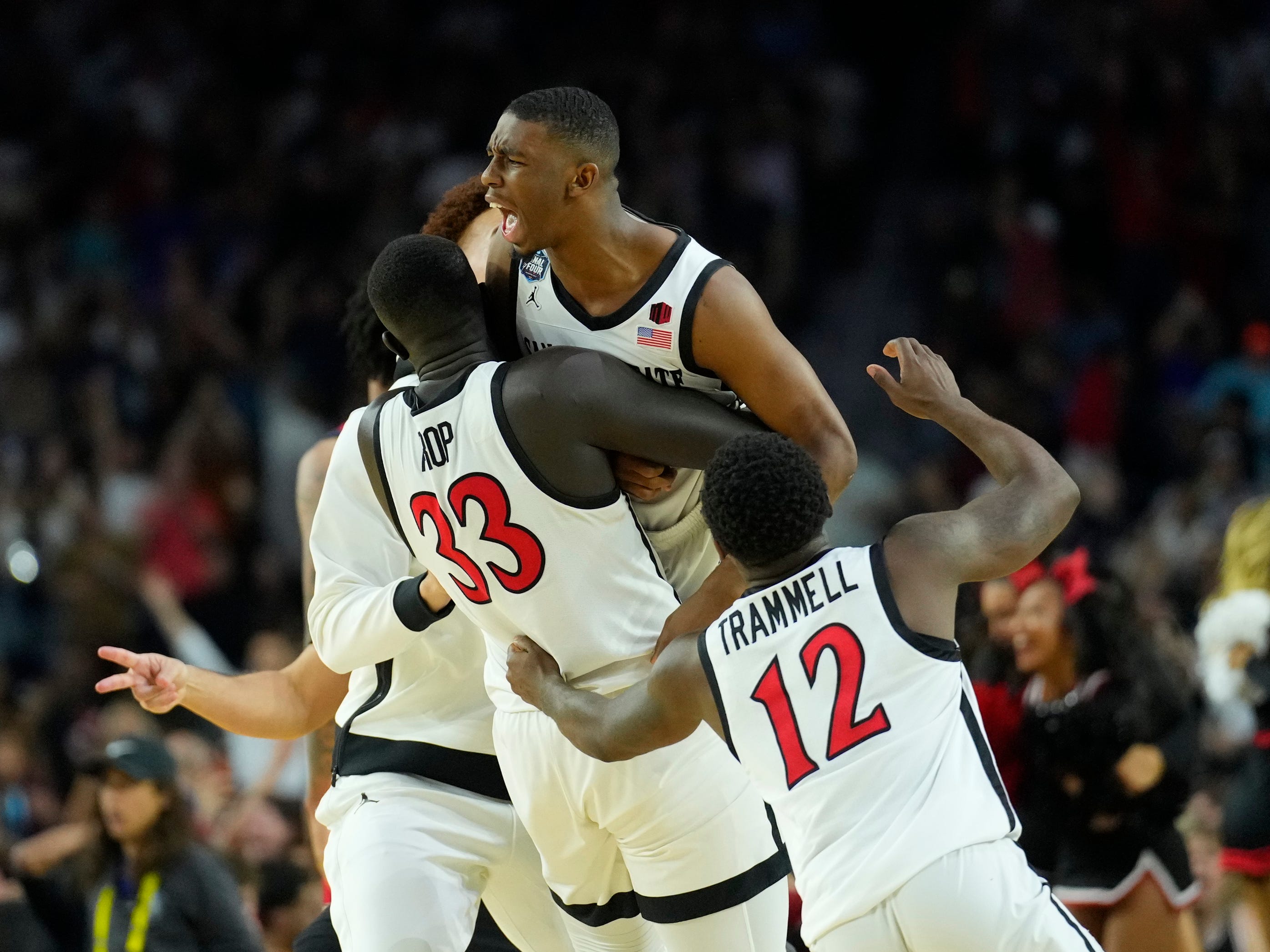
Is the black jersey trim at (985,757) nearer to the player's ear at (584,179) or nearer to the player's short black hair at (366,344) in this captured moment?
the player's ear at (584,179)

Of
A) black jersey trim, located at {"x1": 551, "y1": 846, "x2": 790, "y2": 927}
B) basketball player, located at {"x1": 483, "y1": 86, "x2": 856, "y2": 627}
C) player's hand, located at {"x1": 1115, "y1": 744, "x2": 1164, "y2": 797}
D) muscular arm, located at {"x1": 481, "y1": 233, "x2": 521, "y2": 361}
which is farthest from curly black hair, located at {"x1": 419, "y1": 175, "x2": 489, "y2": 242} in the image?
player's hand, located at {"x1": 1115, "y1": 744, "x2": 1164, "y2": 797}

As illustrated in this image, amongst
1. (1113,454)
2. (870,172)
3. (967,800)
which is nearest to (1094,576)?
(967,800)

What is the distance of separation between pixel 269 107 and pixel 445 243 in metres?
9.40

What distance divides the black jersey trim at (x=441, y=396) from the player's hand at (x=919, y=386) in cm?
84

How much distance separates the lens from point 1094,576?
5.91 metres

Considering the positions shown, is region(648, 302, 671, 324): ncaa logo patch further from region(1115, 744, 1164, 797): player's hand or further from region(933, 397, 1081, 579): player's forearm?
region(1115, 744, 1164, 797): player's hand

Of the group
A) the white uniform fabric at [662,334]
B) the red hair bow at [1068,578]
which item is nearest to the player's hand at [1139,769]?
the red hair bow at [1068,578]

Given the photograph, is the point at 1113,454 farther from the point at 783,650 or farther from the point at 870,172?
the point at 783,650

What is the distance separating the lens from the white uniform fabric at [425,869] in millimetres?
3846

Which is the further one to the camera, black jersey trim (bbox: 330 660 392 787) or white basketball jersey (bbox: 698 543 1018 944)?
black jersey trim (bbox: 330 660 392 787)

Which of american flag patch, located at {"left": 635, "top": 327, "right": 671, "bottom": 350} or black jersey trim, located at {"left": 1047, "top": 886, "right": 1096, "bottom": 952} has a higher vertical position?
american flag patch, located at {"left": 635, "top": 327, "right": 671, "bottom": 350}

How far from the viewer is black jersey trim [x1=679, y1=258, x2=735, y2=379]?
3.49m

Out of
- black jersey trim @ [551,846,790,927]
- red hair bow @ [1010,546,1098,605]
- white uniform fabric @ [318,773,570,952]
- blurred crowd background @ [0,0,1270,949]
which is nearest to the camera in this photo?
black jersey trim @ [551,846,790,927]

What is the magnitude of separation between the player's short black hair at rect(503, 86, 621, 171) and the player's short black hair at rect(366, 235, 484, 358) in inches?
12.8
